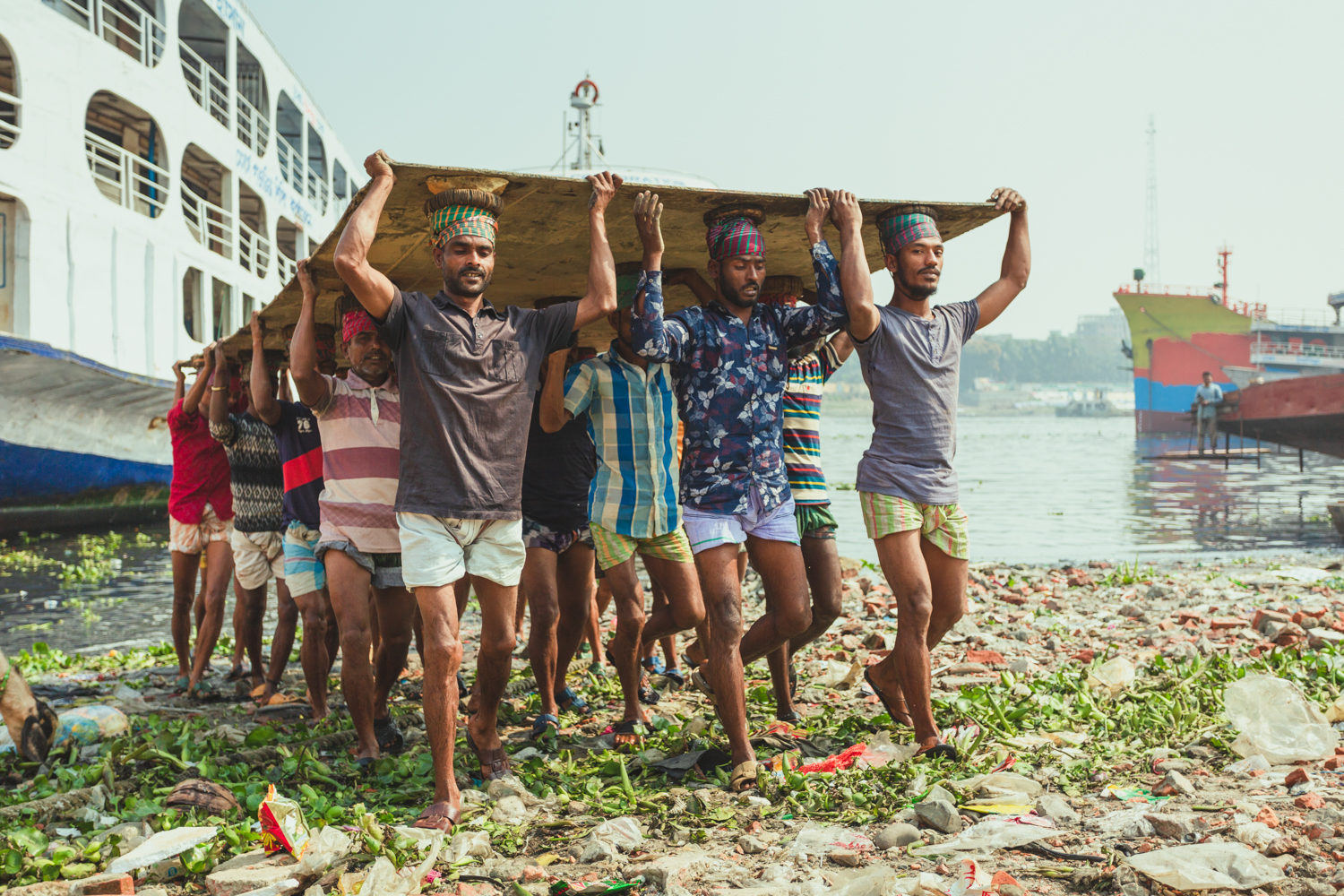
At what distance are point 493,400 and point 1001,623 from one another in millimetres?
5252

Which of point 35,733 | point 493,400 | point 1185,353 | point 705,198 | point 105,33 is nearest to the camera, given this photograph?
point 493,400

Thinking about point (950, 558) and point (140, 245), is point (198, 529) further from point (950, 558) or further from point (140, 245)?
point (140, 245)

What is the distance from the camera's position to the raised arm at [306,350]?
398cm

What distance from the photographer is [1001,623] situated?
299 inches

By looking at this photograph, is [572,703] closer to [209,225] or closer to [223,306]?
[223,306]

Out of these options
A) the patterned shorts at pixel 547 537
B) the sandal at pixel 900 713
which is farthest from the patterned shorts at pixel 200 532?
the sandal at pixel 900 713

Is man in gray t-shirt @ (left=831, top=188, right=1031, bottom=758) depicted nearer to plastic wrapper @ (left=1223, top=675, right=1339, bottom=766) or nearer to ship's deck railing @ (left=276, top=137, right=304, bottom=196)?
plastic wrapper @ (left=1223, top=675, right=1339, bottom=766)

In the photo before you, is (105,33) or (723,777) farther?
(105,33)

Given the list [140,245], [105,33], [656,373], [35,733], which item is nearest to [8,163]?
[140,245]

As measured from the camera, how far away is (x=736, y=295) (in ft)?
13.6

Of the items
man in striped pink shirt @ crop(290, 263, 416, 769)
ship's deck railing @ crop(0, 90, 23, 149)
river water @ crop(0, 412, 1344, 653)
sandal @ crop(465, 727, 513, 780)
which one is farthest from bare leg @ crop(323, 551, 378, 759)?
ship's deck railing @ crop(0, 90, 23, 149)

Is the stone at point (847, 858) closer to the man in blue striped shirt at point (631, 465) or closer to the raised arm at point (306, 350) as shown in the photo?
the man in blue striped shirt at point (631, 465)

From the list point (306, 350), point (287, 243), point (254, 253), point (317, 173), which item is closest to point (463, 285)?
point (306, 350)

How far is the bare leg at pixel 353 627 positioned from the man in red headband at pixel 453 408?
0.79m
